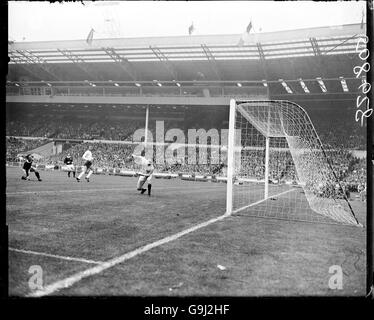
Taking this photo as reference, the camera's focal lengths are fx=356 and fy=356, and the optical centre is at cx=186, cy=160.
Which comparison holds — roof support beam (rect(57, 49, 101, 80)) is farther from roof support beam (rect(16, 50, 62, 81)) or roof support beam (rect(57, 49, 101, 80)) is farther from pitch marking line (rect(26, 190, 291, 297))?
pitch marking line (rect(26, 190, 291, 297))

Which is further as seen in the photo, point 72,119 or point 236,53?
point 72,119

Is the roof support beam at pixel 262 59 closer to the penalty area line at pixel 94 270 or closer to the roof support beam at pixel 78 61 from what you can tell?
the roof support beam at pixel 78 61

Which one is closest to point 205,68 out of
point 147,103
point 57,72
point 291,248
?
point 147,103

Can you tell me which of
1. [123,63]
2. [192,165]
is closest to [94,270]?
[192,165]

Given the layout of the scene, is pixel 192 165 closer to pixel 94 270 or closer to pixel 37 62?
pixel 37 62

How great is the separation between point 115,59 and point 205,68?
905cm

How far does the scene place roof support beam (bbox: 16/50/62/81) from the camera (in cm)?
3654

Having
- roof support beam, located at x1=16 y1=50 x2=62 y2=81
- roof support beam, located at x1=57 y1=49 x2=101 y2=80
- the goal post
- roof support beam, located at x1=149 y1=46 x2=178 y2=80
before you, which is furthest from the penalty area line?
roof support beam, located at x1=16 y1=50 x2=62 y2=81

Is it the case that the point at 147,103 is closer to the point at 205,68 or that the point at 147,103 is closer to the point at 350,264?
the point at 205,68

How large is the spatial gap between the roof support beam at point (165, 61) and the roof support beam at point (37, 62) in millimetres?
13435

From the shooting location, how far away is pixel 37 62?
125ft
